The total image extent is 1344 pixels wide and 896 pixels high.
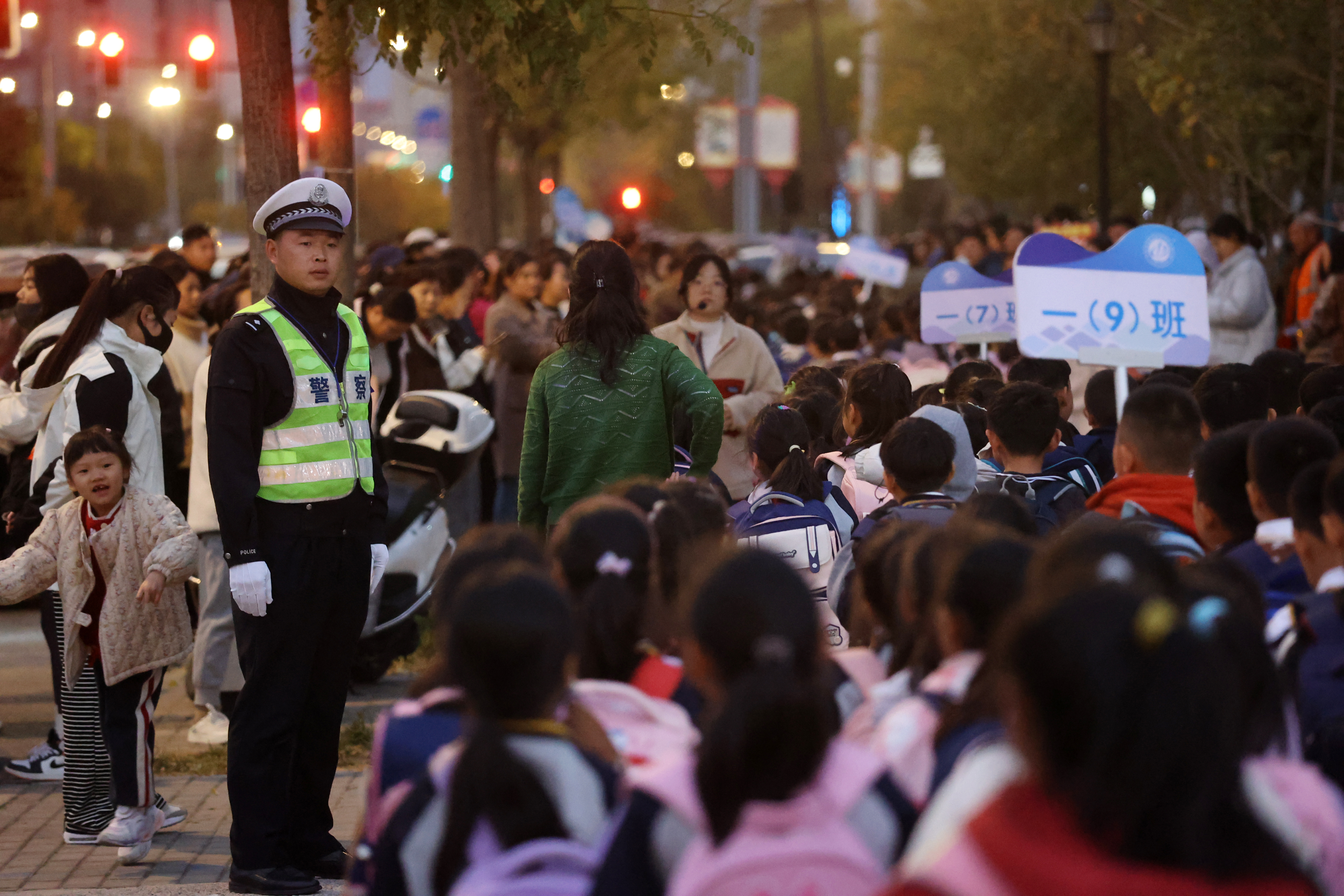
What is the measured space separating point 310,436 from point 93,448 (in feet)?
3.72

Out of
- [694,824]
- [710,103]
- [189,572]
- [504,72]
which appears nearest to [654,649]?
[694,824]

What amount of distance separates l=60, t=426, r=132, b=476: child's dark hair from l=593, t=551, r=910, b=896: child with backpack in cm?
407

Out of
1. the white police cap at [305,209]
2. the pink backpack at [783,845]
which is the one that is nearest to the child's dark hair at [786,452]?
the white police cap at [305,209]

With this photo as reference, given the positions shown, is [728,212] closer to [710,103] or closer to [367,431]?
[710,103]

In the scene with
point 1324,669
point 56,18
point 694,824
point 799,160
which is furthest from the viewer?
point 799,160

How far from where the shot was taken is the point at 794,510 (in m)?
5.80

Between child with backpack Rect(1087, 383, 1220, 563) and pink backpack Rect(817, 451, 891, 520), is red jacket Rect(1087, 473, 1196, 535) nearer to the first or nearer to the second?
child with backpack Rect(1087, 383, 1220, 563)

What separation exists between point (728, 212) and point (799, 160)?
14737 millimetres

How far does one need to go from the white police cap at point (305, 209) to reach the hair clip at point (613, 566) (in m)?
2.64

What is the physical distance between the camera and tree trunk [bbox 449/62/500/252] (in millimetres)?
17438

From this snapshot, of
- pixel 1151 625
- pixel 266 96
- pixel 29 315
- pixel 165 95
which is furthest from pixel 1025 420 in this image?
pixel 165 95

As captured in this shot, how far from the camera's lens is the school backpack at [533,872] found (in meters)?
2.66

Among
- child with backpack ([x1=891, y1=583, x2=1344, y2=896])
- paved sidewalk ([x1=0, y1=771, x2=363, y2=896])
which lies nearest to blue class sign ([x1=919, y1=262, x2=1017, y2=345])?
paved sidewalk ([x1=0, y1=771, x2=363, y2=896])

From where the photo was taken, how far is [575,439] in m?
5.94
